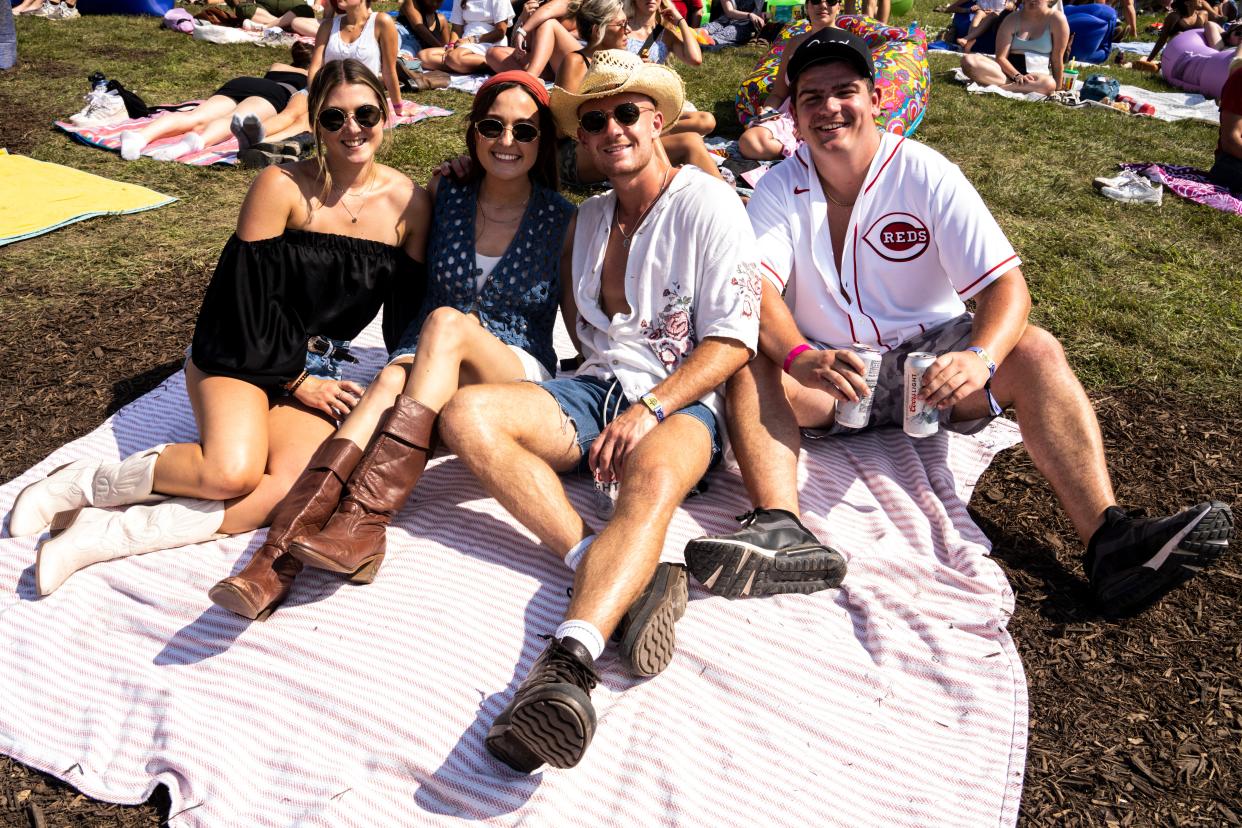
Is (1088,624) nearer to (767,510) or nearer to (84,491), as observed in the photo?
(767,510)

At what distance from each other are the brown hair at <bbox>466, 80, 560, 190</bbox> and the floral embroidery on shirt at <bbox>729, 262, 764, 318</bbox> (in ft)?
3.01

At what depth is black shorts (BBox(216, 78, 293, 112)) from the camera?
8.30 meters

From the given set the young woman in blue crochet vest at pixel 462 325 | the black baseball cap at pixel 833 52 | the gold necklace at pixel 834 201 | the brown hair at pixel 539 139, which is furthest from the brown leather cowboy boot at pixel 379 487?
the black baseball cap at pixel 833 52

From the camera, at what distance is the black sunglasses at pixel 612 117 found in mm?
3328

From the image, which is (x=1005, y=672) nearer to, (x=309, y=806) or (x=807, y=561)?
(x=807, y=561)

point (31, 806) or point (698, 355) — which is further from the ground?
point (698, 355)

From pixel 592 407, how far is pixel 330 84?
1.51m

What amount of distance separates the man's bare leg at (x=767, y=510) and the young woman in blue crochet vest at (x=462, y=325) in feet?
2.59

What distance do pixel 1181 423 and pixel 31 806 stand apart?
4.54 metres

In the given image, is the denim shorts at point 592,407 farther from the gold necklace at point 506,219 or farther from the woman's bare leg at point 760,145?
the woman's bare leg at point 760,145

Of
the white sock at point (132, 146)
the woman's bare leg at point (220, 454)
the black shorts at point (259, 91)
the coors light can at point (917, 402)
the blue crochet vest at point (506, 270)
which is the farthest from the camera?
the black shorts at point (259, 91)

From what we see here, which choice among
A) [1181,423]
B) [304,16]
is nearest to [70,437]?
[1181,423]

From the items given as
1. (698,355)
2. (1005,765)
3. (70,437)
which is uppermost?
(698,355)

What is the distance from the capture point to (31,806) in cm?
256
